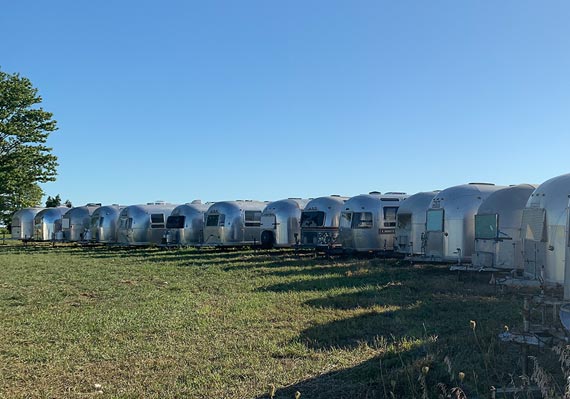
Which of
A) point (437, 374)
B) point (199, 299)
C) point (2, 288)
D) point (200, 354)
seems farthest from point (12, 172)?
point (437, 374)

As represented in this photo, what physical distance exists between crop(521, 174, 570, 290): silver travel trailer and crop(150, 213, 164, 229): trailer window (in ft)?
72.0

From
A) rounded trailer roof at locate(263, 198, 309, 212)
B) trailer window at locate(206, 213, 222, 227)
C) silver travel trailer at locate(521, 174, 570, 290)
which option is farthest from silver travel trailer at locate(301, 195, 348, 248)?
silver travel trailer at locate(521, 174, 570, 290)

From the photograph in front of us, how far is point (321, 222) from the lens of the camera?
2473 centimetres

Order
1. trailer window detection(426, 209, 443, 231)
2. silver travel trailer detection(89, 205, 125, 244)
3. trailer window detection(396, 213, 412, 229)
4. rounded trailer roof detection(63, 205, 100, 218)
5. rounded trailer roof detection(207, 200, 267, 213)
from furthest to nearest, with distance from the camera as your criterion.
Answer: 1. rounded trailer roof detection(63, 205, 100, 218)
2. silver travel trailer detection(89, 205, 125, 244)
3. rounded trailer roof detection(207, 200, 267, 213)
4. trailer window detection(396, 213, 412, 229)
5. trailer window detection(426, 209, 443, 231)

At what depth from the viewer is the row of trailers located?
40.6ft

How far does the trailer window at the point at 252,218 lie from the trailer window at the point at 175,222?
3.60 metres

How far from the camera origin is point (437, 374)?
631cm

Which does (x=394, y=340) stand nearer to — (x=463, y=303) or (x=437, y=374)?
(x=437, y=374)

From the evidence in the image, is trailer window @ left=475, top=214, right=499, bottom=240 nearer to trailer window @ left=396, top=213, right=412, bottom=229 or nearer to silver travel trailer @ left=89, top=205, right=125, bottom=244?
trailer window @ left=396, top=213, right=412, bottom=229

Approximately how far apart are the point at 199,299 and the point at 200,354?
4938mm

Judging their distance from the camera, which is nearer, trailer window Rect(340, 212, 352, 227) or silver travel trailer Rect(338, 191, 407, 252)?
silver travel trailer Rect(338, 191, 407, 252)

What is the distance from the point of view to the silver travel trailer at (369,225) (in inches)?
894

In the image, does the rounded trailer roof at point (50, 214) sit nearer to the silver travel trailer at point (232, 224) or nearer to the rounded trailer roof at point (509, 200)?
the silver travel trailer at point (232, 224)

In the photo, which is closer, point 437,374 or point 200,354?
point 437,374
